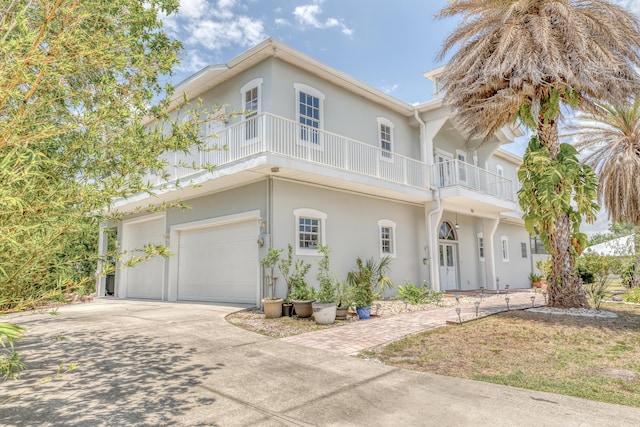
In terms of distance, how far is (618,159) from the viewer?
1599cm

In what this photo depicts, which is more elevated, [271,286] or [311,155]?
[311,155]

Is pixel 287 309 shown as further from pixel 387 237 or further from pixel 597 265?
pixel 597 265

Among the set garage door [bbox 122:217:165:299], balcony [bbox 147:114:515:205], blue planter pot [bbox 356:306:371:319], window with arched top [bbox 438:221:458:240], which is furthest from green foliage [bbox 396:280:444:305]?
garage door [bbox 122:217:165:299]

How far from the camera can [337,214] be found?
479 inches

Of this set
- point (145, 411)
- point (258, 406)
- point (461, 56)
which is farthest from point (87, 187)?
point (461, 56)

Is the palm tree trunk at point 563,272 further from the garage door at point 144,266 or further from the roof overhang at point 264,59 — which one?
the garage door at point 144,266

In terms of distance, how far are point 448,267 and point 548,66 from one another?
9906 mm

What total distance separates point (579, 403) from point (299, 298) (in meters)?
6.32

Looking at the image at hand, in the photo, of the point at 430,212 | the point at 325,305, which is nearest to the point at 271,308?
the point at 325,305

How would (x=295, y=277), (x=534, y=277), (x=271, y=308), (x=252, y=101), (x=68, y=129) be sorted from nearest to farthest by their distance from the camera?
(x=68, y=129)
(x=271, y=308)
(x=295, y=277)
(x=252, y=101)
(x=534, y=277)

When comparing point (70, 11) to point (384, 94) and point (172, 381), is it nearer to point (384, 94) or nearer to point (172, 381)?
point (172, 381)

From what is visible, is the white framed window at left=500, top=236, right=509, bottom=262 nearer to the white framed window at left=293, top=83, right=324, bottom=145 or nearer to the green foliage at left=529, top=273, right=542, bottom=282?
the green foliage at left=529, top=273, right=542, bottom=282

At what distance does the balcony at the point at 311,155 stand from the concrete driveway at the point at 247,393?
150 inches

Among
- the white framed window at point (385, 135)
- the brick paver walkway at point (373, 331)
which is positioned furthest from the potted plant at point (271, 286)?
the white framed window at point (385, 135)
